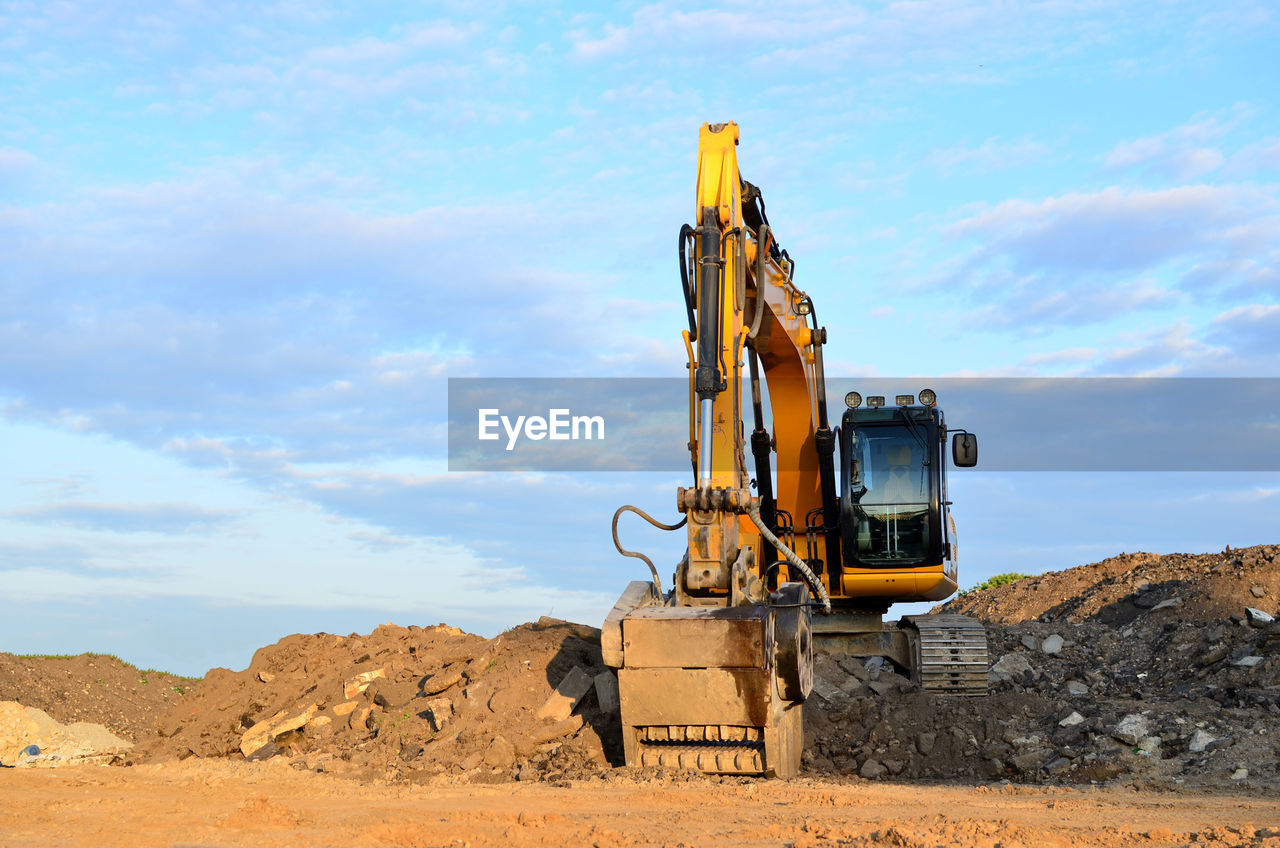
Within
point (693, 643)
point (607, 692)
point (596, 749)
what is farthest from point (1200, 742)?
point (596, 749)

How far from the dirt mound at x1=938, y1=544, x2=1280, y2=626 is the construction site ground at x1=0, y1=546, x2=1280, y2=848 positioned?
0.28 ft

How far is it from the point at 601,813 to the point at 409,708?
14.9ft

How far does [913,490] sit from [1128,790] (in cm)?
412

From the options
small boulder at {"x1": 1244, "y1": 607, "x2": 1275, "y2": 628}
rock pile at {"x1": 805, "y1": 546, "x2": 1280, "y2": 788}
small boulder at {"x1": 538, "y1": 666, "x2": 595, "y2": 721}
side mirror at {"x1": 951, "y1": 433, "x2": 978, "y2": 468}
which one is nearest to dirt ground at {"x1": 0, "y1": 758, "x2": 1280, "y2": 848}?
small boulder at {"x1": 538, "y1": 666, "x2": 595, "y2": 721}

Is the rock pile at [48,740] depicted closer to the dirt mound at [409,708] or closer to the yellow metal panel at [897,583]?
the dirt mound at [409,708]

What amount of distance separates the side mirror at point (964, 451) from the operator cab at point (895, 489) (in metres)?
0.70

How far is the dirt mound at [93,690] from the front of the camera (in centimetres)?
1571

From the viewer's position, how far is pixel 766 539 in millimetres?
11219

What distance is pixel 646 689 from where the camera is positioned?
8570 millimetres

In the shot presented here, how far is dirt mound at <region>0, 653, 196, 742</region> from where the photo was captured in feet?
51.5

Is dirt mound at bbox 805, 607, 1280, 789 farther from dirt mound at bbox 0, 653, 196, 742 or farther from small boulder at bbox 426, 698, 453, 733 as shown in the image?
dirt mound at bbox 0, 653, 196, 742

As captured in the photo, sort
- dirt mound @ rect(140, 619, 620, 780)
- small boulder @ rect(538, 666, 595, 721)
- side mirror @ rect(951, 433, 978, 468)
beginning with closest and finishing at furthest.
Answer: dirt mound @ rect(140, 619, 620, 780) → small boulder @ rect(538, 666, 595, 721) → side mirror @ rect(951, 433, 978, 468)

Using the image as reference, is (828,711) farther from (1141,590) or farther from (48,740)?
(1141,590)

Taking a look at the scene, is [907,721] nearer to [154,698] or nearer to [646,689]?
[646,689]
